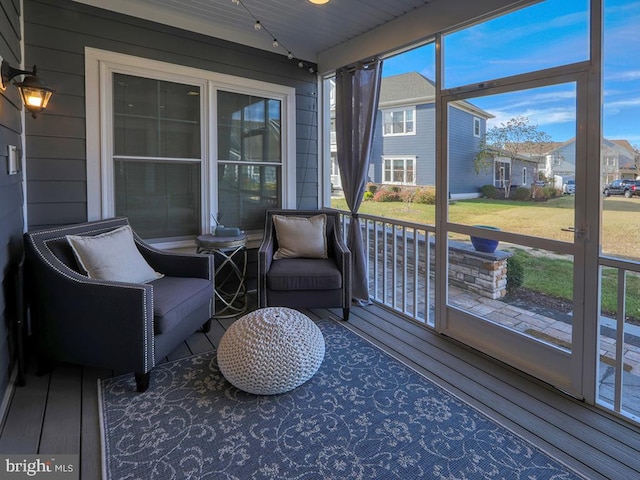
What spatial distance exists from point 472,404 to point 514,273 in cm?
97

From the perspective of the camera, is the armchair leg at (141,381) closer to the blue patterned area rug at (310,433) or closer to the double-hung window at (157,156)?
the blue patterned area rug at (310,433)

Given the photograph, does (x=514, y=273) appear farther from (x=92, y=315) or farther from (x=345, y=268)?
(x=92, y=315)

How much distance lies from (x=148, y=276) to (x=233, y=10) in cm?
232

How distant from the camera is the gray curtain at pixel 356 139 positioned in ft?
11.9

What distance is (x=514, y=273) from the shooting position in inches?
102

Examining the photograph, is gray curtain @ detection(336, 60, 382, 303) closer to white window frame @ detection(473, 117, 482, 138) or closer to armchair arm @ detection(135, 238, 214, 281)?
white window frame @ detection(473, 117, 482, 138)

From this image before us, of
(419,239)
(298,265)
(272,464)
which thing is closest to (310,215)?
(298,265)

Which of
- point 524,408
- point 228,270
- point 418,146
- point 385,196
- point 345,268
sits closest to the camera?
point 524,408

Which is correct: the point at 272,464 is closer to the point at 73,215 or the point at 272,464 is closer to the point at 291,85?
the point at 73,215

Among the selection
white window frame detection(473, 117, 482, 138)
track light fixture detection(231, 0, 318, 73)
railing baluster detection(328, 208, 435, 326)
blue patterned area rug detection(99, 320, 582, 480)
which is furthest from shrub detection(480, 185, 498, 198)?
track light fixture detection(231, 0, 318, 73)

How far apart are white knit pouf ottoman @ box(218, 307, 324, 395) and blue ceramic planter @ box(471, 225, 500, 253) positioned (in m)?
1.42

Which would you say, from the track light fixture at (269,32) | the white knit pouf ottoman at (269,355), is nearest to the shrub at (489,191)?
the white knit pouf ottoman at (269,355)

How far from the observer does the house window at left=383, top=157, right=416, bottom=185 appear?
3447 millimetres

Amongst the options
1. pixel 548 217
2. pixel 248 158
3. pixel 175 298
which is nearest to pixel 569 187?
pixel 548 217
